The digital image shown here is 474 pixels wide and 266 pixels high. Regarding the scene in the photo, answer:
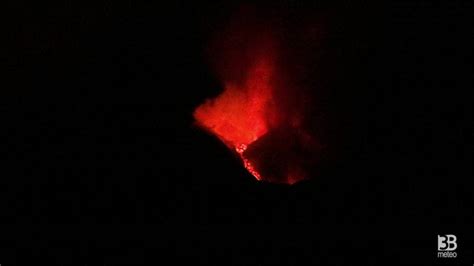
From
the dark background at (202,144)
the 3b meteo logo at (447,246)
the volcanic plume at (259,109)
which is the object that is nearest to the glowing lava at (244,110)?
→ the volcanic plume at (259,109)

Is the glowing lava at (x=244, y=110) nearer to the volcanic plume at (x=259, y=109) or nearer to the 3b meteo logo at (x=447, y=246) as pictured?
the volcanic plume at (x=259, y=109)

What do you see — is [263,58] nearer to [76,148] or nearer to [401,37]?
[401,37]

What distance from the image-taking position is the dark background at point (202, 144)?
3635mm

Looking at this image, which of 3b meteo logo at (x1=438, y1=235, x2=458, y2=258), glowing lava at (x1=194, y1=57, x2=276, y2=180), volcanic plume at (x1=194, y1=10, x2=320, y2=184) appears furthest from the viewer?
glowing lava at (x1=194, y1=57, x2=276, y2=180)

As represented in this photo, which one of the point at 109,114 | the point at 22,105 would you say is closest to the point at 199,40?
the point at 109,114

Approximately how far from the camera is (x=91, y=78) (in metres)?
5.16

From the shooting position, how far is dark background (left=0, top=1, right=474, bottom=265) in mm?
3635

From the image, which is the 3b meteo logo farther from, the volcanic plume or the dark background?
the volcanic plume

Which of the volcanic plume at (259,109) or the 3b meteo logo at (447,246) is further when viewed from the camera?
the volcanic plume at (259,109)

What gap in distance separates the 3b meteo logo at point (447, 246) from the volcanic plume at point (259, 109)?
1.49m

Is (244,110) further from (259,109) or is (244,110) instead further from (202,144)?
(202,144)

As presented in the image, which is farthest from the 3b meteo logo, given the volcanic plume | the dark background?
the volcanic plume

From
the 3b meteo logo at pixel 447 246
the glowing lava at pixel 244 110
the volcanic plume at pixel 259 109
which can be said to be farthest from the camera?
the glowing lava at pixel 244 110

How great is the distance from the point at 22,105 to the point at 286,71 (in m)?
3.37
